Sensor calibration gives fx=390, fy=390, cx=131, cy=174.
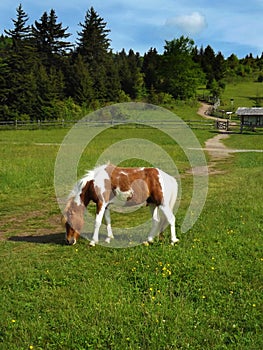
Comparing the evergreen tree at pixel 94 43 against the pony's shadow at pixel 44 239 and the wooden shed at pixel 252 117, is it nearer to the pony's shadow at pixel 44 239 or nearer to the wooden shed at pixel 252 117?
the wooden shed at pixel 252 117

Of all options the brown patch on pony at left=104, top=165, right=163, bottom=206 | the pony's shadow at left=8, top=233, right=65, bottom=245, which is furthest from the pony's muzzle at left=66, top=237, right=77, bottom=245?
the brown patch on pony at left=104, top=165, right=163, bottom=206

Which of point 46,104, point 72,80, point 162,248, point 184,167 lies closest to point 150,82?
point 72,80

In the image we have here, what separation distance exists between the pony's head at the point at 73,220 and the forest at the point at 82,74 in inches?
1962

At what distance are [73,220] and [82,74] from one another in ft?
202

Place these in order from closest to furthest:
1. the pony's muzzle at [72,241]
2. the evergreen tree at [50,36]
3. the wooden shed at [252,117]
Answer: the pony's muzzle at [72,241]
the wooden shed at [252,117]
the evergreen tree at [50,36]

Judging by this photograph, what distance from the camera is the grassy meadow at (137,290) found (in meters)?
4.61

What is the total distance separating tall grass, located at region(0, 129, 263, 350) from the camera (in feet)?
15.1

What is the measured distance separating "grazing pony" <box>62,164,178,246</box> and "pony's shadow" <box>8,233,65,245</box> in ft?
2.21

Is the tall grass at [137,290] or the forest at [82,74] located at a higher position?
the forest at [82,74]

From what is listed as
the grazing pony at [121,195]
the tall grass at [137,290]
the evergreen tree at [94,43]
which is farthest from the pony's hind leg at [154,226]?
the evergreen tree at [94,43]

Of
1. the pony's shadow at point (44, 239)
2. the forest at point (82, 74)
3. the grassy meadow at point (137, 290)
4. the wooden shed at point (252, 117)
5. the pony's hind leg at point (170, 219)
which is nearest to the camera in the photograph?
the grassy meadow at point (137, 290)

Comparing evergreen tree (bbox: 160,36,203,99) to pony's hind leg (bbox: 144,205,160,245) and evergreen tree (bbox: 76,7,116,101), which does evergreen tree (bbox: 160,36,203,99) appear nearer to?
evergreen tree (bbox: 76,7,116,101)

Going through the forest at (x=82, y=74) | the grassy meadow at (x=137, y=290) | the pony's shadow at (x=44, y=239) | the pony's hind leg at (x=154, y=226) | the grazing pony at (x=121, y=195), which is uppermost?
the forest at (x=82, y=74)

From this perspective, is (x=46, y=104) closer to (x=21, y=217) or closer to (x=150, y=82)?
(x=150, y=82)
